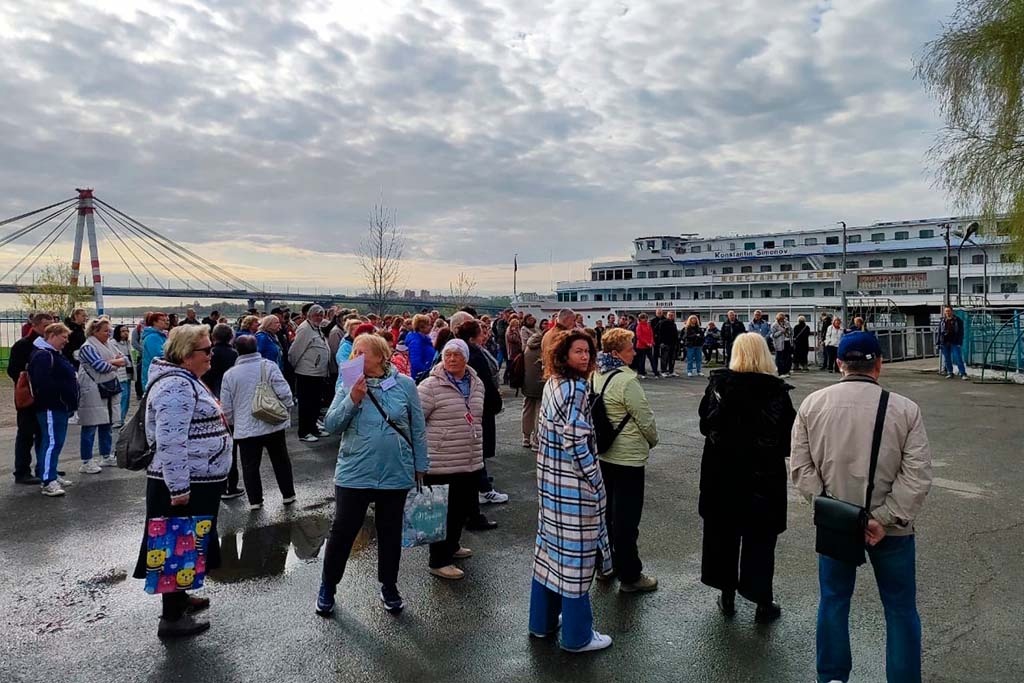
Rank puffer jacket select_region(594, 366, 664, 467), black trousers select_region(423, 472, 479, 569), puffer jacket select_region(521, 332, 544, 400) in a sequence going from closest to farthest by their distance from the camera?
puffer jacket select_region(594, 366, 664, 467) < black trousers select_region(423, 472, 479, 569) < puffer jacket select_region(521, 332, 544, 400)

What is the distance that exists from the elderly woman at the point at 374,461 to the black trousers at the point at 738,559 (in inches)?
74.4

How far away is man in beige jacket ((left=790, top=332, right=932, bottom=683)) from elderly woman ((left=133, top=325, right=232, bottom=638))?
3.34m

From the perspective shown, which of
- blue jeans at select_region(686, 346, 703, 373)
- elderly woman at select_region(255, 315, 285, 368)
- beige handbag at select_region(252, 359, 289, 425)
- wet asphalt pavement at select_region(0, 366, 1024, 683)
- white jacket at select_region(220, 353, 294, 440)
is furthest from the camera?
blue jeans at select_region(686, 346, 703, 373)

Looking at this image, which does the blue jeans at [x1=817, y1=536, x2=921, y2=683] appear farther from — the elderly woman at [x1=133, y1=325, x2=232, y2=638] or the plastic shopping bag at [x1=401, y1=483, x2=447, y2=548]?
the elderly woman at [x1=133, y1=325, x2=232, y2=638]

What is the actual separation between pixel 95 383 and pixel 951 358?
736 inches

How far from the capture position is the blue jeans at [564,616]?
3533 mm

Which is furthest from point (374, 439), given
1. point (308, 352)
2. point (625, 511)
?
point (308, 352)

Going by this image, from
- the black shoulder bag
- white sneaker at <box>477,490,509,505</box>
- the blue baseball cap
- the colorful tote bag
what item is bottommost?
white sneaker at <box>477,490,509,505</box>

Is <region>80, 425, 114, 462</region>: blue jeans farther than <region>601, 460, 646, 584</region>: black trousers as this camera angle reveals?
Yes

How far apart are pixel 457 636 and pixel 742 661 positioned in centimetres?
157

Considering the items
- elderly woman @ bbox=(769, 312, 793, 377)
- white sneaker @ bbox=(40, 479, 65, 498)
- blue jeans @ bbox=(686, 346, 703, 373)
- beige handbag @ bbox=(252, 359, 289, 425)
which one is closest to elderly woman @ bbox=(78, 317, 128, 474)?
white sneaker @ bbox=(40, 479, 65, 498)

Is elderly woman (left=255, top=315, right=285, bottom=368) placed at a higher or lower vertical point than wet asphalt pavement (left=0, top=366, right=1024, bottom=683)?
higher

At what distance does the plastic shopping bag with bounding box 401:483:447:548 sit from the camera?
4273 millimetres

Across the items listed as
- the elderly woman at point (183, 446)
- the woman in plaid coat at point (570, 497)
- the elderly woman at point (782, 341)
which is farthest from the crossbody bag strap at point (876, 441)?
the elderly woman at point (782, 341)
